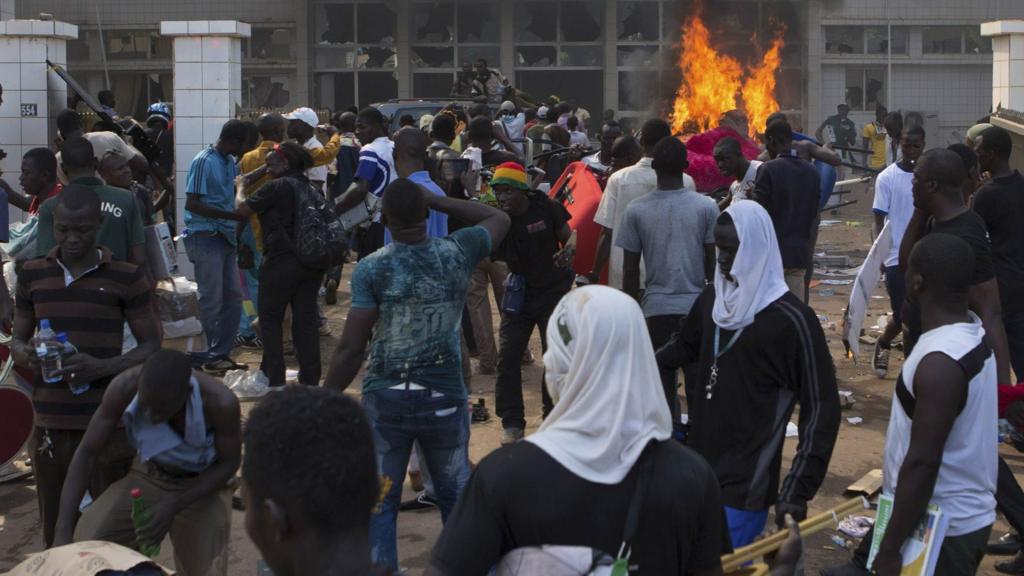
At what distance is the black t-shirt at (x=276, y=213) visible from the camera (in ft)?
26.6

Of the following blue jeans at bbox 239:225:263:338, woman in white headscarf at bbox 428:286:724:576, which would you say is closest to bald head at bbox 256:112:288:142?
blue jeans at bbox 239:225:263:338

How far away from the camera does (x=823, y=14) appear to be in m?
30.4

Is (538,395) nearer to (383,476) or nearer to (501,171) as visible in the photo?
(501,171)

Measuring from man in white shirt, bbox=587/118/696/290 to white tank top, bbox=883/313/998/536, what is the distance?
381 cm

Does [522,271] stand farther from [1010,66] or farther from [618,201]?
[1010,66]

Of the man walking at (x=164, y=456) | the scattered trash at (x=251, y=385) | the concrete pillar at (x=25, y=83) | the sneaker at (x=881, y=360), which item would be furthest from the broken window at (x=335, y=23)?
the man walking at (x=164, y=456)

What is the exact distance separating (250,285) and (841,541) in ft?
19.5

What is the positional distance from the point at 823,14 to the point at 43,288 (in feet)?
90.9

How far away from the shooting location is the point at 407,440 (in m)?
5.05

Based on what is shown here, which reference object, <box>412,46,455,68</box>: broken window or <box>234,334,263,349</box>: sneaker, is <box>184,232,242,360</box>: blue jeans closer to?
<box>234,334,263,349</box>: sneaker

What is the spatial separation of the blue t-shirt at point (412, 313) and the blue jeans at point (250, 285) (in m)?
5.09

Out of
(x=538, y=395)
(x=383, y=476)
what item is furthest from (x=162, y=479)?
(x=538, y=395)

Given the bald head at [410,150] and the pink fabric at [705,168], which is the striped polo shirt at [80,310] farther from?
the pink fabric at [705,168]

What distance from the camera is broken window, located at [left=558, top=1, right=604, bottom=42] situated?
30.6m
